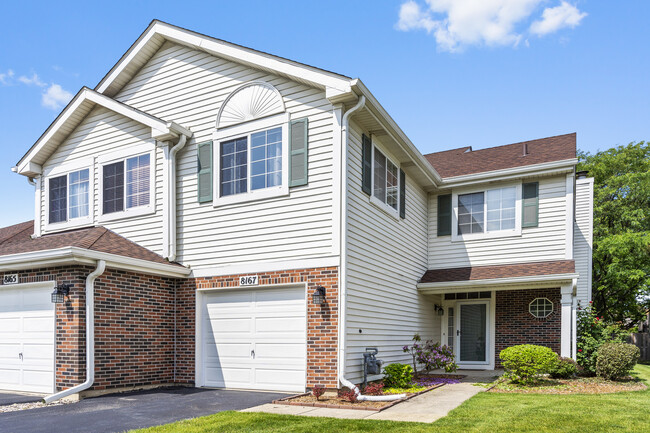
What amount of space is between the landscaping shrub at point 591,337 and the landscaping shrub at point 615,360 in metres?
0.32

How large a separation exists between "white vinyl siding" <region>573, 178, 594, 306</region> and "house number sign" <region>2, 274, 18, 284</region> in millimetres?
14575

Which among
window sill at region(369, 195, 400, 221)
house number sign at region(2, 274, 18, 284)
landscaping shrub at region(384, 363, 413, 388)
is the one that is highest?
window sill at region(369, 195, 400, 221)

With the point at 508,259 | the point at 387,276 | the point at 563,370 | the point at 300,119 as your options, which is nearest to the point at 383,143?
the point at 300,119

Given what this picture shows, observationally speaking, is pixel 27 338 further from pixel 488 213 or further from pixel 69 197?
pixel 488 213

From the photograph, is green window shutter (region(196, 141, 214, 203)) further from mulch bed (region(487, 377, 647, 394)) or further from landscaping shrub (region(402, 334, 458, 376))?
mulch bed (region(487, 377, 647, 394))

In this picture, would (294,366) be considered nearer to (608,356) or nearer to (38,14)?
(608,356)

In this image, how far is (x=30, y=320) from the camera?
31.9 ft

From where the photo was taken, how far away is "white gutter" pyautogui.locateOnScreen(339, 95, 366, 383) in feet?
28.3

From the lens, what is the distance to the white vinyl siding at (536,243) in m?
13.0

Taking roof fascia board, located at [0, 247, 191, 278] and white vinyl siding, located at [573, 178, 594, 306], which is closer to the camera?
roof fascia board, located at [0, 247, 191, 278]

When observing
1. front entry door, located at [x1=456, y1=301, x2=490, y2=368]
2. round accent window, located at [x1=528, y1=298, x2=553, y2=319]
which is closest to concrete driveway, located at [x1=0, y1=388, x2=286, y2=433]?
front entry door, located at [x1=456, y1=301, x2=490, y2=368]

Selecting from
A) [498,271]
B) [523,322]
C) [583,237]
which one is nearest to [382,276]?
[498,271]

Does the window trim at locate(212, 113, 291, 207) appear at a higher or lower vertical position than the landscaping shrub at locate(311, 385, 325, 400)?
higher

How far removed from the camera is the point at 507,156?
14.9 metres
